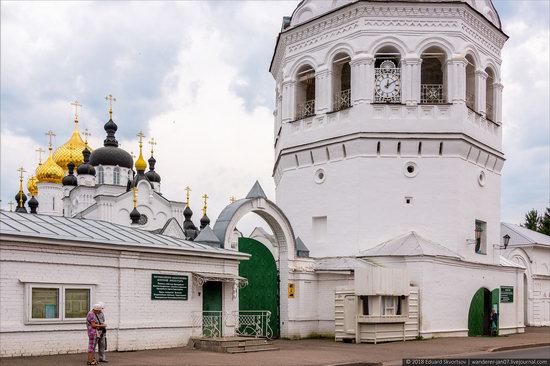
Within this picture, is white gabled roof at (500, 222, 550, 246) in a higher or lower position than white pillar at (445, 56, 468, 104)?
lower

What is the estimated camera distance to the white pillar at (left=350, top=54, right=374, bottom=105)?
24.9 m

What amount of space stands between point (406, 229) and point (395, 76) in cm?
537

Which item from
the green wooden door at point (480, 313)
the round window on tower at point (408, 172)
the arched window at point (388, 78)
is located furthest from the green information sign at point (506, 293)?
the arched window at point (388, 78)

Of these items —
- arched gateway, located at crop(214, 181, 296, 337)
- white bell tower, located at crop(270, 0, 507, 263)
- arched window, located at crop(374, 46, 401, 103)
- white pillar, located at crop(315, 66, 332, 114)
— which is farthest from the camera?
white pillar, located at crop(315, 66, 332, 114)

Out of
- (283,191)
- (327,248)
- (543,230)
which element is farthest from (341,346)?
(543,230)

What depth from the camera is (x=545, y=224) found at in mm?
54812

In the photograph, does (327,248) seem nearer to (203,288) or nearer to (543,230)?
(203,288)

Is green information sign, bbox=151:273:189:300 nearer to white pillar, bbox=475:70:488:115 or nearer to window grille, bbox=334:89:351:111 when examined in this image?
window grille, bbox=334:89:351:111

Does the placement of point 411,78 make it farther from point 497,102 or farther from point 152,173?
point 152,173

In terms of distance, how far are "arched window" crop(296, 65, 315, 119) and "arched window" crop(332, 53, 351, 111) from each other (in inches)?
37.0

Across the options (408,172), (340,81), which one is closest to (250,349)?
(408,172)

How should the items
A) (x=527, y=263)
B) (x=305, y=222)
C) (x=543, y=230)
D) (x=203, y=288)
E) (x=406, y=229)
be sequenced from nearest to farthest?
1. (x=203, y=288)
2. (x=406, y=229)
3. (x=305, y=222)
4. (x=527, y=263)
5. (x=543, y=230)

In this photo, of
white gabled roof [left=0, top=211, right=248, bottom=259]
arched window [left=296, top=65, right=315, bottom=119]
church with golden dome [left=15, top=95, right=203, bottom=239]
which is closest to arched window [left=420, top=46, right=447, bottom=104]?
arched window [left=296, top=65, right=315, bottom=119]

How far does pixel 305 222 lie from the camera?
85.7 ft
